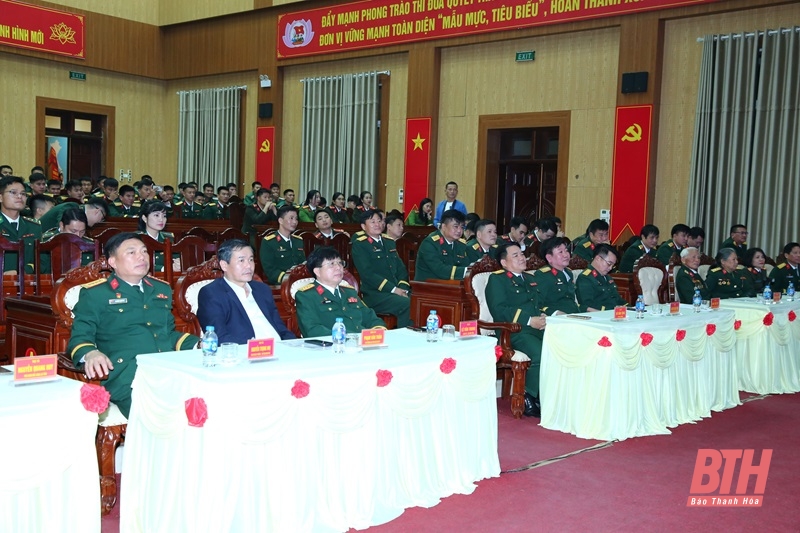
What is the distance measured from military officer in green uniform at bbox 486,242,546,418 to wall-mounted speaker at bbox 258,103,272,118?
8.50 metres

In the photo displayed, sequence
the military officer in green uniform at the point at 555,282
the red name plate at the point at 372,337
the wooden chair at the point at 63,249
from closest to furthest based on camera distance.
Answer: the red name plate at the point at 372,337, the wooden chair at the point at 63,249, the military officer in green uniform at the point at 555,282

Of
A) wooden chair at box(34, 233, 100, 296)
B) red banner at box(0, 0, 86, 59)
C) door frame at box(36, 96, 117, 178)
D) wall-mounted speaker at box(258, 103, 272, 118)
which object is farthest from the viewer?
door frame at box(36, 96, 117, 178)

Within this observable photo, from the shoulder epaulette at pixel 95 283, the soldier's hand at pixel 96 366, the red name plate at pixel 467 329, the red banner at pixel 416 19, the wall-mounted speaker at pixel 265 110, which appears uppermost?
the red banner at pixel 416 19

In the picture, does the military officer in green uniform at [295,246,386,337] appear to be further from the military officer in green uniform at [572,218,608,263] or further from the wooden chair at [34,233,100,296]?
the military officer in green uniform at [572,218,608,263]

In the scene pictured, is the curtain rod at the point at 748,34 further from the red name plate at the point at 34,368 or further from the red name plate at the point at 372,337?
the red name plate at the point at 34,368

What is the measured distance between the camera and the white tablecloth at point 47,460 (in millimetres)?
2193

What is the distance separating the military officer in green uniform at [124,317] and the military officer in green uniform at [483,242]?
3.38 meters

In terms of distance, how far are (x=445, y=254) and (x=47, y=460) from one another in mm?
4194

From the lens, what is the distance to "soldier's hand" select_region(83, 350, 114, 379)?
2.81 metres

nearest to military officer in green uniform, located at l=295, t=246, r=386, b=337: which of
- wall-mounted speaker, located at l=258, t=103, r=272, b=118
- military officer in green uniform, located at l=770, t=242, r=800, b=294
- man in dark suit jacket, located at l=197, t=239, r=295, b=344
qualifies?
man in dark suit jacket, located at l=197, t=239, r=295, b=344

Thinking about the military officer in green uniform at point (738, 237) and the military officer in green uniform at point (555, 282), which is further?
the military officer in green uniform at point (738, 237)

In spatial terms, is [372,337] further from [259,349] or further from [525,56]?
[525,56]

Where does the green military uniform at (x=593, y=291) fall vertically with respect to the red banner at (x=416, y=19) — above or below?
below

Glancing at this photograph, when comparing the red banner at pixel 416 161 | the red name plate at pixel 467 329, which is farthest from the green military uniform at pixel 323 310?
the red banner at pixel 416 161
